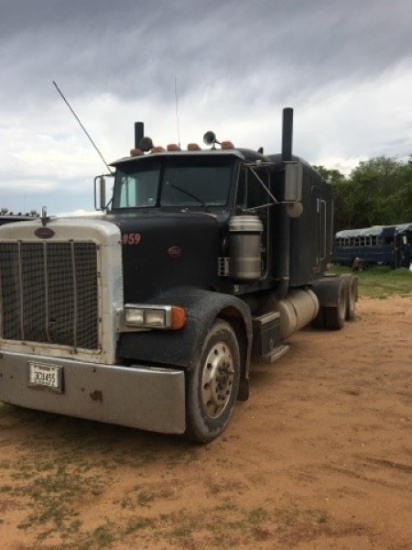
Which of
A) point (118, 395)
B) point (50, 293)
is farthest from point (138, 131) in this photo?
point (118, 395)

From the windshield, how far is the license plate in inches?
88.1

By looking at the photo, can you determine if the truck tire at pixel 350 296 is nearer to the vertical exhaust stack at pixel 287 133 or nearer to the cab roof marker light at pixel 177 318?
the vertical exhaust stack at pixel 287 133

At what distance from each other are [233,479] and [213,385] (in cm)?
85

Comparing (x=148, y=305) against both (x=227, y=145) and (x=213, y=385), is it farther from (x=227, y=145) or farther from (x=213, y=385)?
(x=227, y=145)

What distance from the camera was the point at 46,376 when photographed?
4172 mm

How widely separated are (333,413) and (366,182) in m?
41.0

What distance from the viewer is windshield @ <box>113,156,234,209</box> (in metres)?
5.51

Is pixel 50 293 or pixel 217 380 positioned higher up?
pixel 50 293

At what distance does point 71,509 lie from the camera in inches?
131

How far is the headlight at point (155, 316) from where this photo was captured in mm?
3918

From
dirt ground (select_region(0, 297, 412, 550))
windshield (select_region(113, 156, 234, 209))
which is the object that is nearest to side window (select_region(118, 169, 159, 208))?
windshield (select_region(113, 156, 234, 209))

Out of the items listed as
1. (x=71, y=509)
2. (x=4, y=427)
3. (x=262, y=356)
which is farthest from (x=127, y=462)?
(x=262, y=356)

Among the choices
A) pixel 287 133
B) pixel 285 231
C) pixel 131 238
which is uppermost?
pixel 287 133

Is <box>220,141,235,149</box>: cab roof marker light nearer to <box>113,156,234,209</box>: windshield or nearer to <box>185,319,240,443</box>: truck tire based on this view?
<box>113,156,234,209</box>: windshield
